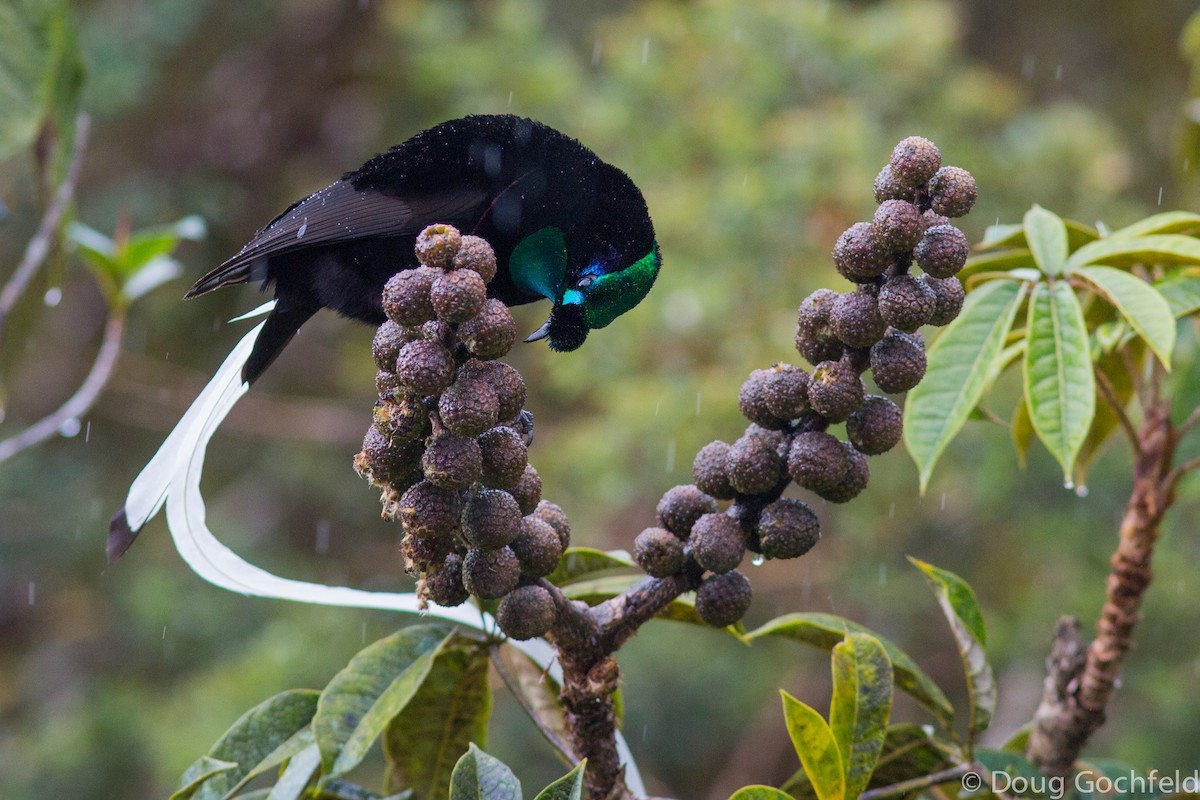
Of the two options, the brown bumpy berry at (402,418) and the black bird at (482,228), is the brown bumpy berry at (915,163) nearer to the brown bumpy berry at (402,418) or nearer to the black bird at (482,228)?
the brown bumpy berry at (402,418)

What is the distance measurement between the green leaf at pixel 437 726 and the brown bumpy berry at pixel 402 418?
1.13 feet

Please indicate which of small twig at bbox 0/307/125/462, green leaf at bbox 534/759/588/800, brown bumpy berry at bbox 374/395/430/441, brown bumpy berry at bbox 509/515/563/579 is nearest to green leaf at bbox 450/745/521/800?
green leaf at bbox 534/759/588/800

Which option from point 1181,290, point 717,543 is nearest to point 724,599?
point 717,543

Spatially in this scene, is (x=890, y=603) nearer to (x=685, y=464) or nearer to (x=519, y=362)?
(x=685, y=464)

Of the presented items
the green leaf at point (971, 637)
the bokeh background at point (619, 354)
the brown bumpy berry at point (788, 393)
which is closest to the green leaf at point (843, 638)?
the green leaf at point (971, 637)

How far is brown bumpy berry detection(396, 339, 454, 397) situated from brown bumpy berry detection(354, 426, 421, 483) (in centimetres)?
6

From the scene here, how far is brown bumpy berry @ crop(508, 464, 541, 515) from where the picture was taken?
0.88 meters

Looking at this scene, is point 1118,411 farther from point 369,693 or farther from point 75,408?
point 75,408

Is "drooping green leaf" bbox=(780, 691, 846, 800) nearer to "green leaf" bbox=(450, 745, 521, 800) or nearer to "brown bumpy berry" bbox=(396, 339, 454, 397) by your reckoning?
"green leaf" bbox=(450, 745, 521, 800)

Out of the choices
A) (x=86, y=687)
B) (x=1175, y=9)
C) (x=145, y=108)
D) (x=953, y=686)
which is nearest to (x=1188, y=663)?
(x=953, y=686)

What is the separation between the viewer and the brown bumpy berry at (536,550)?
0.88 meters

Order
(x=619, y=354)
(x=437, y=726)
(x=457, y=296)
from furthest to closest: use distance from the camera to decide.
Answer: (x=619, y=354) < (x=437, y=726) < (x=457, y=296)

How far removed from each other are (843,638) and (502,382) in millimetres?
455

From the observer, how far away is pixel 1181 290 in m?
1.21
